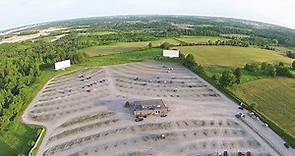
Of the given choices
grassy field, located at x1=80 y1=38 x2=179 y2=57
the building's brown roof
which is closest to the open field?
the building's brown roof

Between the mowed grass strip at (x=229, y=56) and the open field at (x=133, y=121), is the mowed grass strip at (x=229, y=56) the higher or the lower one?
the higher one

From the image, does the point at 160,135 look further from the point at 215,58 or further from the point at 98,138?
the point at 215,58

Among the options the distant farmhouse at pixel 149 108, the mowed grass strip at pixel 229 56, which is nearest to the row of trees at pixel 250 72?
the mowed grass strip at pixel 229 56

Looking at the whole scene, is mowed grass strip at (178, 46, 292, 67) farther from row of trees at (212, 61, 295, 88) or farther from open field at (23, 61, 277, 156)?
open field at (23, 61, 277, 156)

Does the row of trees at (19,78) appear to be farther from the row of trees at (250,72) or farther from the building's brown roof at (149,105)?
the row of trees at (250,72)

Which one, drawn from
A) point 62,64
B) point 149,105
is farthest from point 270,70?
point 62,64

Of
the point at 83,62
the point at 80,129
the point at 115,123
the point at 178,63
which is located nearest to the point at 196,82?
the point at 178,63

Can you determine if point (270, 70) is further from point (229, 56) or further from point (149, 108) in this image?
point (149, 108)

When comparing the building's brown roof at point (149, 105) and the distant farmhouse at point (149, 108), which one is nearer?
the distant farmhouse at point (149, 108)
